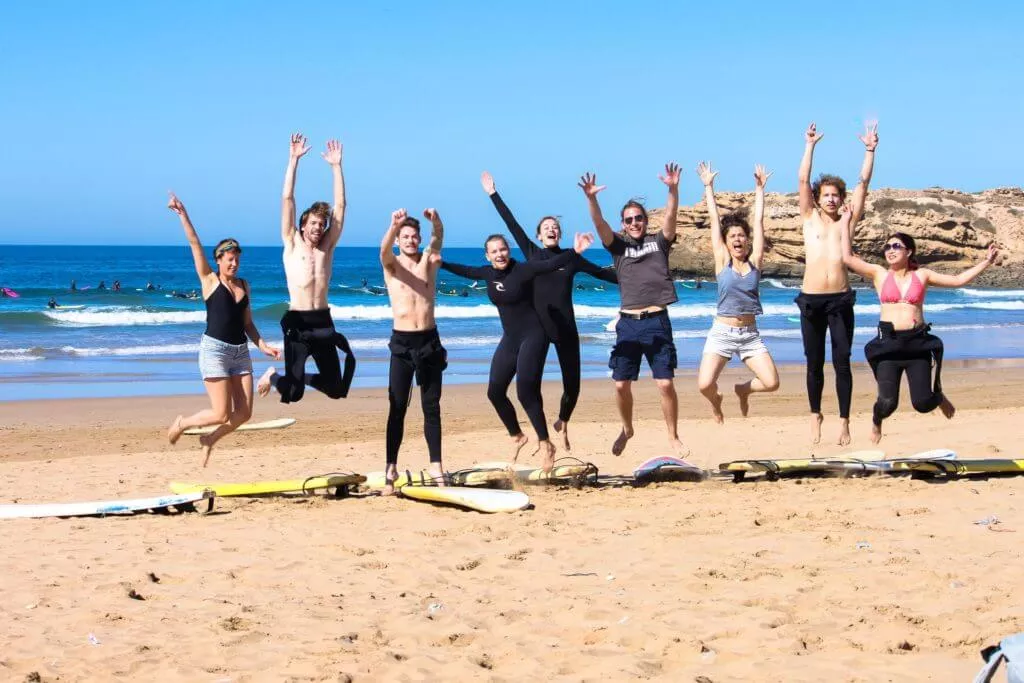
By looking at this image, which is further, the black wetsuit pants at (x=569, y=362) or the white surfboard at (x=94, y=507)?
the black wetsuit pants at (x=569, y=362)

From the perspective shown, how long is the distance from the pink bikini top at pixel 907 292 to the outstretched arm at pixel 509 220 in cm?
309

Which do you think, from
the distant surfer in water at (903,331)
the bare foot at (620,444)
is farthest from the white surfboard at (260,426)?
the distant surfer in water at (903,331)

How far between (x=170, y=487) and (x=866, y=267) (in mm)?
6733

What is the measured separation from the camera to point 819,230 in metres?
10.5

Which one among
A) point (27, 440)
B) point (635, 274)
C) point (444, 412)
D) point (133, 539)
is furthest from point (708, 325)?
point (133, 539)

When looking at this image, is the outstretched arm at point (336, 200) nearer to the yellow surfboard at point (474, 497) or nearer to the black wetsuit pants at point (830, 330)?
the yellow surfboard at point (474, 497)

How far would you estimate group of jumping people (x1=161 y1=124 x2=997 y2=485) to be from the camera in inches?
381

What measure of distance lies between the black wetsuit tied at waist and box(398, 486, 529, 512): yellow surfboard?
1.99 m

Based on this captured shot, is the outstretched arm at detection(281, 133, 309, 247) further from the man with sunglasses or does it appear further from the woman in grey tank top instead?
the woman in grey tank top

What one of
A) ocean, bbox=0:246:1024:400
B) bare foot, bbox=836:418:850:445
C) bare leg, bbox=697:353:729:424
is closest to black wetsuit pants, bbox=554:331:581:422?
bare leg, bbox=697:353:729:424

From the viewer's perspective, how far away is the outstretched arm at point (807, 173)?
10359 millimetres

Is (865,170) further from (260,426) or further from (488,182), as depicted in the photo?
(260,426)

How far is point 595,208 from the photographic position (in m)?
9.96

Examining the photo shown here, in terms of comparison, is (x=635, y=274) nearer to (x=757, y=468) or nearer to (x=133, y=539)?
(x=757, y=468)
